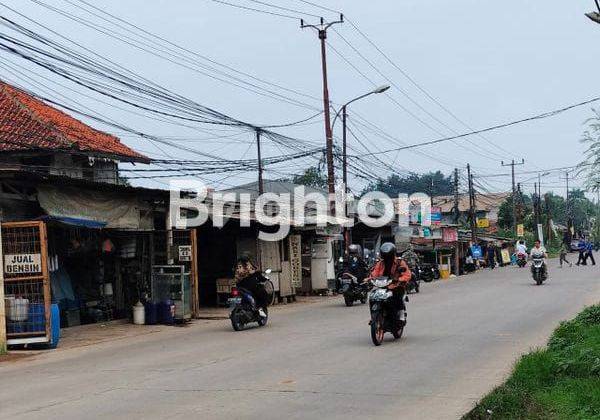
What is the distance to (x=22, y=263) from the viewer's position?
14.9 meters

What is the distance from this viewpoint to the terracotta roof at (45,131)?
924 inches

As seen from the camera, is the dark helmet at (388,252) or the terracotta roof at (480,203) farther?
the terracotta roof at (480,203)

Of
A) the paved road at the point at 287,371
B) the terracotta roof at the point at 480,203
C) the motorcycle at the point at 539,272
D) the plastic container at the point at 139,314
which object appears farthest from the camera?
the terracotta roof at the point at 480,203

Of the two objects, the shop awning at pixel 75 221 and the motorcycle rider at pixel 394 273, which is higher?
the shop awning at pixel 75 221

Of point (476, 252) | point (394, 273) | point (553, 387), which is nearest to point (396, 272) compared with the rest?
point (394, 273)

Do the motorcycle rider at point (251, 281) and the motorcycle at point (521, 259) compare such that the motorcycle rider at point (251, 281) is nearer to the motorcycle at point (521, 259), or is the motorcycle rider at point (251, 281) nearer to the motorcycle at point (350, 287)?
the motorcycle at point (350, 287)

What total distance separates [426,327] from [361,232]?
2854 cm

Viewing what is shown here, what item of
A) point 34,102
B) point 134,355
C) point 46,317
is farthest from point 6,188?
point 34,102

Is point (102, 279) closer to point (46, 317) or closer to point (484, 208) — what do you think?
point (46, 317)

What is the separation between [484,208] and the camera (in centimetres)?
A: 10606

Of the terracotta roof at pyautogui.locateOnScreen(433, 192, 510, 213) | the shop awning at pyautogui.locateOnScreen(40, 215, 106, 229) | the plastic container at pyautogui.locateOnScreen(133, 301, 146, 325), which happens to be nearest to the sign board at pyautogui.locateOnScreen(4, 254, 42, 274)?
the shop awning at pyautogui.locateOnScreen(40, 215, 106, 229)

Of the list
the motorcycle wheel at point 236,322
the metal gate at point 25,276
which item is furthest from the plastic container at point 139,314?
the metal gate at point 25,276

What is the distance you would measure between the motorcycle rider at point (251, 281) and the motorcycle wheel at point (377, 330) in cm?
467

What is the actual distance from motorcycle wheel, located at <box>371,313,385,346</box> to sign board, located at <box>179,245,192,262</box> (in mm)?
9105
